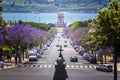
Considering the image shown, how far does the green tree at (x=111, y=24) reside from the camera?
130 feet

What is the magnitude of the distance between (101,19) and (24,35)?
35.3 m

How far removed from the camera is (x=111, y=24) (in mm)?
39844

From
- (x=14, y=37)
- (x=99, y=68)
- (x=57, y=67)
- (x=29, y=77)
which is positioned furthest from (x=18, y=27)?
(x=57, y=67)

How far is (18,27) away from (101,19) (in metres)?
34.5

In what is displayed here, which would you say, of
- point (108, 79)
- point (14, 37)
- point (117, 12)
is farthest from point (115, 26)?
point (14, 37)

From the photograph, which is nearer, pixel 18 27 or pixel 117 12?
pixel 117 12

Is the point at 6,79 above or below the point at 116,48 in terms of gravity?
below

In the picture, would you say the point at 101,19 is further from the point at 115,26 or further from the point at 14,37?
the point at 14,37

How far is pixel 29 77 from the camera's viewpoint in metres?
48.3

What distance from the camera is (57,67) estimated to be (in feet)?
78.5

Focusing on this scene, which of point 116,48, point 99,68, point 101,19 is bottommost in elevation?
point 99,68

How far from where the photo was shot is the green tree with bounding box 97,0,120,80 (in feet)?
130

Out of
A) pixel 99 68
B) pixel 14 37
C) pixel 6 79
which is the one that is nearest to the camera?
pixel 6 79

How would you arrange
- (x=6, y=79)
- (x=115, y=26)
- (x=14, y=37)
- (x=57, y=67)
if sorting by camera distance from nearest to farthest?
(x=57, y=67) → (x=115, y=26) → (x=6, y=79) → (x=14, y=37)
